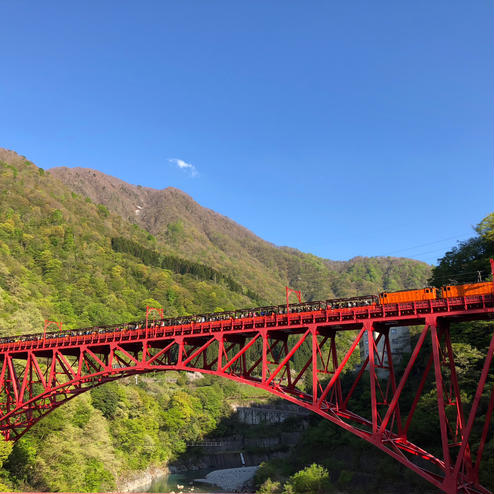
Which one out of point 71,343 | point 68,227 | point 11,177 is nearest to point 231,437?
point 71,343

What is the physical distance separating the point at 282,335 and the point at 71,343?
1839 cm

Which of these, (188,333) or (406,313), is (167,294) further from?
(406,313)

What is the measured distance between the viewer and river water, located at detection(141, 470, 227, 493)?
6200cm

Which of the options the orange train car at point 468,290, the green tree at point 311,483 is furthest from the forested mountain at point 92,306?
the orange train car at point 468,290

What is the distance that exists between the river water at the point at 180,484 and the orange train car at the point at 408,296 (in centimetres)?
4828

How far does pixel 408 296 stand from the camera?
25.8 m

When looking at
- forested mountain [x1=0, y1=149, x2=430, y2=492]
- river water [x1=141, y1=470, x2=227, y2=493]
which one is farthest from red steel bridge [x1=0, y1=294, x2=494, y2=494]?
river water [x1=141, y1=470, x2=227, y2=493]

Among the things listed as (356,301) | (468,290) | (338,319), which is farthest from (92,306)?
(468,290)

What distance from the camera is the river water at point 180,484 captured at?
203 ft

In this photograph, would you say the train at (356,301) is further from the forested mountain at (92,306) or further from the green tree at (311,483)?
the green tree at (311,483)

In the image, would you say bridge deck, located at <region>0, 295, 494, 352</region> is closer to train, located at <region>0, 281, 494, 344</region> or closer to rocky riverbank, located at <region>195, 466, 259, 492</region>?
train, located at <region>0, 281, 494, 344</region>

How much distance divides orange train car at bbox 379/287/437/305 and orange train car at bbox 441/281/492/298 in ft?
2.45

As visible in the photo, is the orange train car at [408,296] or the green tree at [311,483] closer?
the orange train car at [408,296]

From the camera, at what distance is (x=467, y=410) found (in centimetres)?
3641
